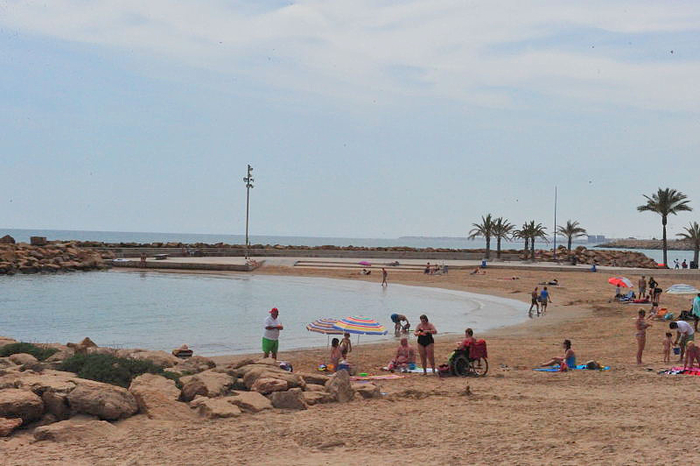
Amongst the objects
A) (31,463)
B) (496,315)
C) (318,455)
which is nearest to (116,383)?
(31,463)

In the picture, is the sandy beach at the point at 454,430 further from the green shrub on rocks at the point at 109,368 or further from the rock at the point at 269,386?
the green shrub on rocks at the point at 109,368

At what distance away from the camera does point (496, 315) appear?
3117cm

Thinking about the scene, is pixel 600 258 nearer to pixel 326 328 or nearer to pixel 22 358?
pixel 326 328

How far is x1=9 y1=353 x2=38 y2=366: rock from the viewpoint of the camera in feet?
44.8

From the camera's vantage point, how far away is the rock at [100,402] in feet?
33.0

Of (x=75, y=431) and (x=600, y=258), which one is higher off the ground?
(x=600, y=258)

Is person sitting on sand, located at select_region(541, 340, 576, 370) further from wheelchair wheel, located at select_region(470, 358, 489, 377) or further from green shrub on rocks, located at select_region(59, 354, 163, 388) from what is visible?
green shrub on rocks, located at select_region(59, 354, 163, 388)

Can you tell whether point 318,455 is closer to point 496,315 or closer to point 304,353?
point 304,353

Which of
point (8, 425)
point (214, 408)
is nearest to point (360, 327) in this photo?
point (214, 408)

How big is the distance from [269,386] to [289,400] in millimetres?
635

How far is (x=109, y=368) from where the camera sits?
1212 cm

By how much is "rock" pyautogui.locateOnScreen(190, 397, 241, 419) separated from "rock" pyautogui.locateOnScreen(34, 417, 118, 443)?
1331mm

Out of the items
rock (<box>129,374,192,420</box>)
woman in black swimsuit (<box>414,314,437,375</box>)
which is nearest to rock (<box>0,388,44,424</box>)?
rock (<box>129,374,192,420</box>)

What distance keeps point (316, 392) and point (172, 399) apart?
237 centimetres
